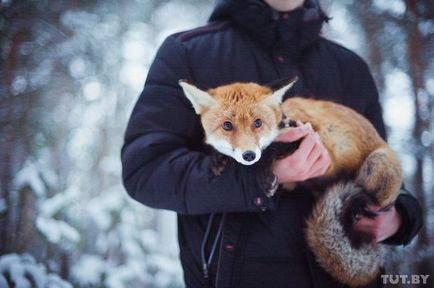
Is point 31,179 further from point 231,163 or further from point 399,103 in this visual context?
point 399,103

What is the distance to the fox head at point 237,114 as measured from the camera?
3.15 feet

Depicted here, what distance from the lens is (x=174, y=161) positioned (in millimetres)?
984

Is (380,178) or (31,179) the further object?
(31,179)

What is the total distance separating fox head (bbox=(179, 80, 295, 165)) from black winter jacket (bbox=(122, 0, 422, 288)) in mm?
59

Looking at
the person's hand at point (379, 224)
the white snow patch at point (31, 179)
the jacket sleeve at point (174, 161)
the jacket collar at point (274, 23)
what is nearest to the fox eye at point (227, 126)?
the jacket sleeve at point (174, 161)

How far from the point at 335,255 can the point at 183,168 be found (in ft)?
1.75

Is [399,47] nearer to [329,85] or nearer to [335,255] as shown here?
[329,85]

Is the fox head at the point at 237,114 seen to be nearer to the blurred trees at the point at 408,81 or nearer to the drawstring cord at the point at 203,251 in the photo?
the drawstring cord at the point at 203,251

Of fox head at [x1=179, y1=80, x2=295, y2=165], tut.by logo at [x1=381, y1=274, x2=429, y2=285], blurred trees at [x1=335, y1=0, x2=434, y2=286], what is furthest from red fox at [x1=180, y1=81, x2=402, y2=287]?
blurred trees at [x1=335, y1=0, x2=434, y2=286]

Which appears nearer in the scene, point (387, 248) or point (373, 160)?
point (373, 160)

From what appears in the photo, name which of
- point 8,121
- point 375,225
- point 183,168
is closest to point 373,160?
point 375,225

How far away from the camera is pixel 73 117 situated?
158cm

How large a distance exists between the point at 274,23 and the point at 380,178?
644 mm

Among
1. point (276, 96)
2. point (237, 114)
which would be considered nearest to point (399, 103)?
point (276, 96)
